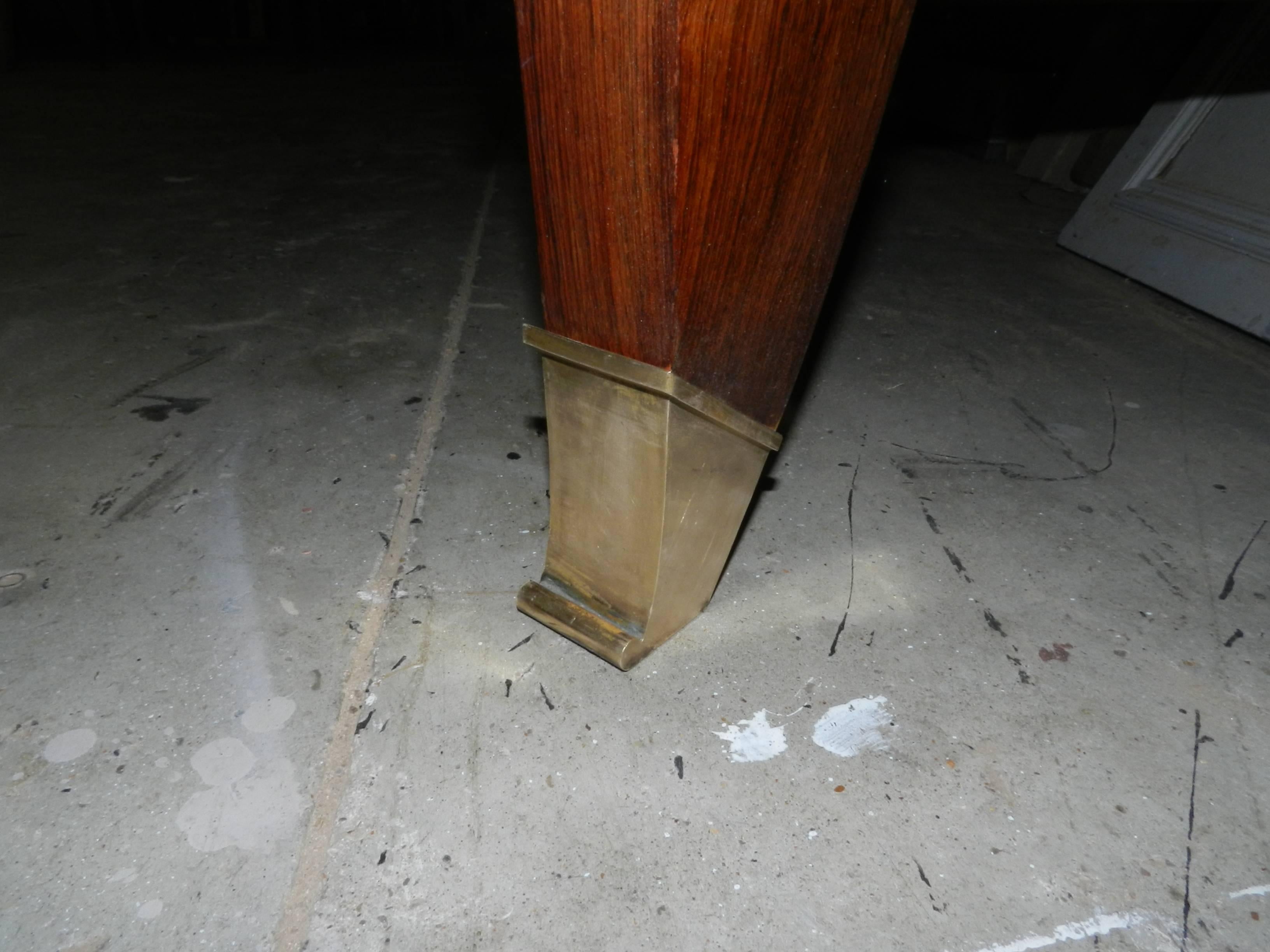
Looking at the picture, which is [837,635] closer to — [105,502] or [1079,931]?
[1079,931]

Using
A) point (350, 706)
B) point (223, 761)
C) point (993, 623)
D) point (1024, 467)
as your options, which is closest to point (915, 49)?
point (1024, 467)

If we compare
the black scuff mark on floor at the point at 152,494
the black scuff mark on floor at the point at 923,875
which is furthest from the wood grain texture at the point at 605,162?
the black scuff mark on floor at the point at 152,494

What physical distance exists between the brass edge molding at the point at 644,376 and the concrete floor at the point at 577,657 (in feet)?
1.04

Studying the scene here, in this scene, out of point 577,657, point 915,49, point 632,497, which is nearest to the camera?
point 632,497

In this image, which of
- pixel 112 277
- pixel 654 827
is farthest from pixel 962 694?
pixel 112 277

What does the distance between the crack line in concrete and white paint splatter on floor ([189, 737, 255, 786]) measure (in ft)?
0.26

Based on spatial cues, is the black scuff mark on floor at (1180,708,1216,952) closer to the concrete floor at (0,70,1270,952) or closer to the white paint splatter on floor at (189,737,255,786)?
the concrete floor at (0,70,1270,952)

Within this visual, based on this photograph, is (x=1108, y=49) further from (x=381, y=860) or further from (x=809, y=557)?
(x=381, y=860)

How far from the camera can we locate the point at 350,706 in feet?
2.78

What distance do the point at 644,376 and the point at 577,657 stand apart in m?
0.40

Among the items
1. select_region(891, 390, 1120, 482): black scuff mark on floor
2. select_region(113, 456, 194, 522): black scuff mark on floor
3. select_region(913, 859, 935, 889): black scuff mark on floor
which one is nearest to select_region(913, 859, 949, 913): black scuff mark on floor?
select_region(913, 859, 935, 889): black scuff mark on floor

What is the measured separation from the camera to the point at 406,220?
2.38m

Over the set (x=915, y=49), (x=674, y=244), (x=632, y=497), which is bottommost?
(x=915, y=49)

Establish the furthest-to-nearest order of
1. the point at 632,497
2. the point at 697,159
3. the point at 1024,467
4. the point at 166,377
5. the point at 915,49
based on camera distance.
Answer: the point at 915,49 < the point at 166,377 < the point at 1024,467 < the point at 632,497 < the point at 697,159
